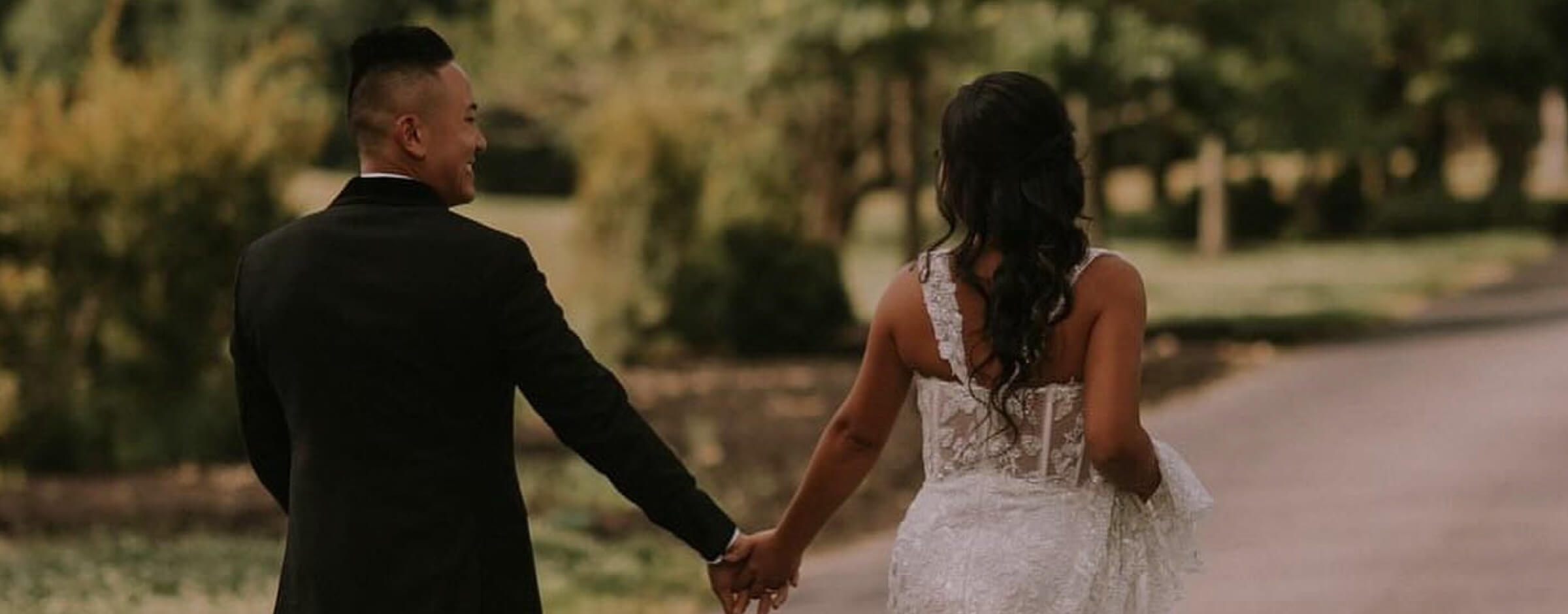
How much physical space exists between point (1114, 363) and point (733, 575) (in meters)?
0.93

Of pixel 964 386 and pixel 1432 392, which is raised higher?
pixel 964 386

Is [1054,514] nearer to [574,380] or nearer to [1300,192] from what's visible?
[574,380]

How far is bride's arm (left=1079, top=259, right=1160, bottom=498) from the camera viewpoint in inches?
161

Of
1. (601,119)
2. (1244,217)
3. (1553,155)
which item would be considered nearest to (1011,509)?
(601,119)

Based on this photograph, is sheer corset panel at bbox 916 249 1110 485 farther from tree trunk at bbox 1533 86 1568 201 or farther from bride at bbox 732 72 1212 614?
tree trunk at bbox 1533 86 1568 201

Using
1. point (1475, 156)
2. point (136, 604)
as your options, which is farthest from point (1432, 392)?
point (1475, 156)

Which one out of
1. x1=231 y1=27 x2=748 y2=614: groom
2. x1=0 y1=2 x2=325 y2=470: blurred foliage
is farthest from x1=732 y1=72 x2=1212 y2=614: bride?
x1=0 y1=2 x2=325 y2=470: blurred foliage

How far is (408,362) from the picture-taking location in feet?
12.8

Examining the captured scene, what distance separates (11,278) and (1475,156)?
75962 millimetres

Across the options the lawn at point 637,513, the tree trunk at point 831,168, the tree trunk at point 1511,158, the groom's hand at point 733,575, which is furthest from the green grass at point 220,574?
the tree trunk at point 1511,158

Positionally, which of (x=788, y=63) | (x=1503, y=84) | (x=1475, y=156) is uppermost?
(x=788, y=63)

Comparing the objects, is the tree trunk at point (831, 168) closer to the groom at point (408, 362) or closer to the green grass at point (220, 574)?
the green grass at point (220, 574)

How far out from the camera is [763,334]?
2062 cm

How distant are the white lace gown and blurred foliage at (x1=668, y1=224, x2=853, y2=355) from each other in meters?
15.4
